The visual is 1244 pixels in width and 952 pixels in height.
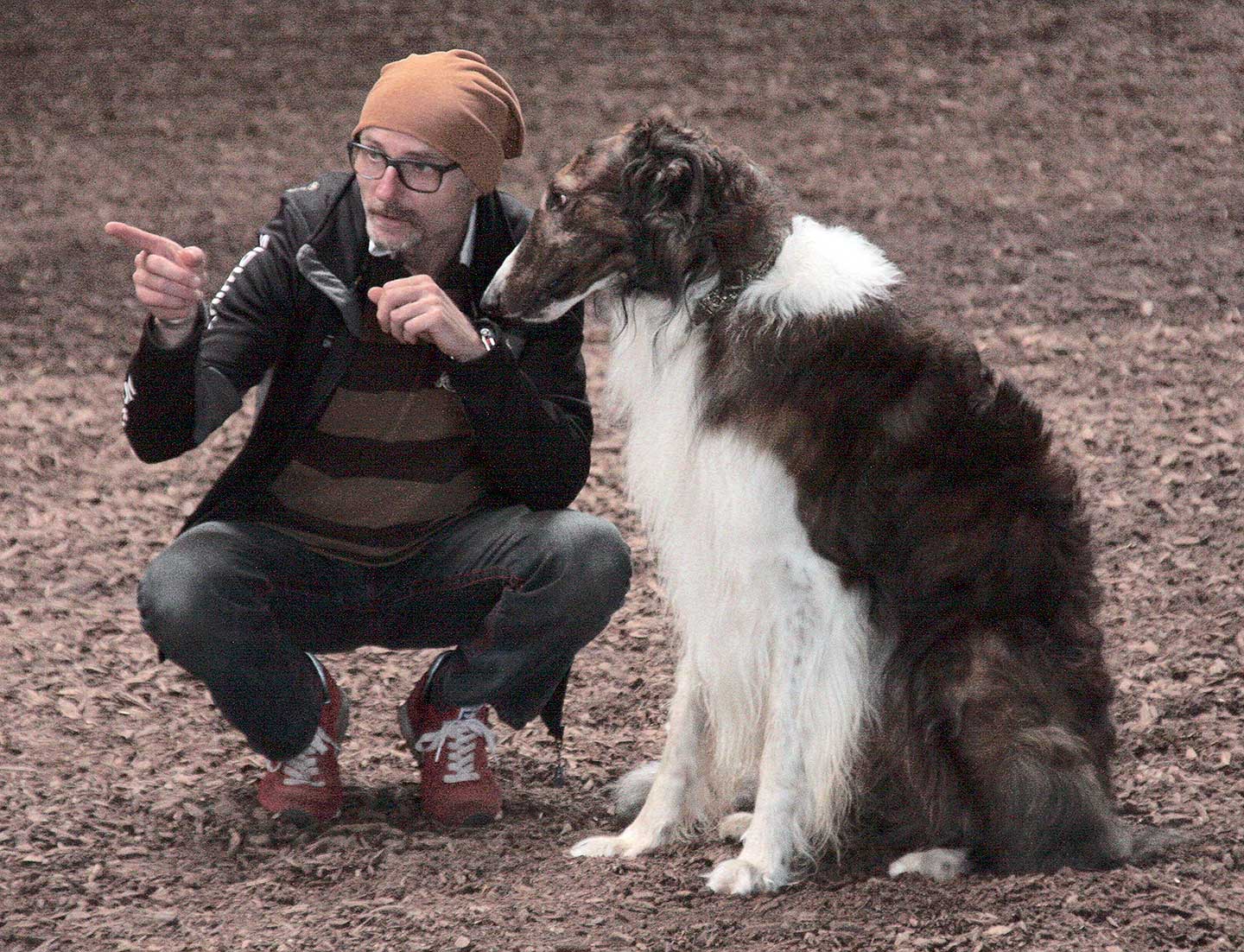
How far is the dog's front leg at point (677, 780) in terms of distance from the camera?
136 inches

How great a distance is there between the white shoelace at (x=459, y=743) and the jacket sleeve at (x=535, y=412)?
53 centimetres

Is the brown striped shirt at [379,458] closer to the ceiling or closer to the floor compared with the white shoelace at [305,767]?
closer to the ceiling

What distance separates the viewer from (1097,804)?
314 centimetres

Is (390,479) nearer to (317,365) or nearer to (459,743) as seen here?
(317,365)

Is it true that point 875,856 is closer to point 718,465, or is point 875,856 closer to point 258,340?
point 718,465

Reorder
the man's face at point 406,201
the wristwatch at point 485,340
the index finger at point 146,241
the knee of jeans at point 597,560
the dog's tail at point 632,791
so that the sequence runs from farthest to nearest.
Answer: the dog's tail at point 632,791 → the knee of jeans at point 597,560 → the man's face at point 406,201 → the wristwatch at point 485,340 → the index finger at point 146,241

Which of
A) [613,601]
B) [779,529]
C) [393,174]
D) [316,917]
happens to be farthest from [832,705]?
[393,174]

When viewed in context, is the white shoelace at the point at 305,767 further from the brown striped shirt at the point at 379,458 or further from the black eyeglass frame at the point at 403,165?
the black eyeglass frame at the point at 403,165

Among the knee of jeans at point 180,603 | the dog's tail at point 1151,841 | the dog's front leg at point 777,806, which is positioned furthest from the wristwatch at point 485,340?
the dog's tail at point 1151,841

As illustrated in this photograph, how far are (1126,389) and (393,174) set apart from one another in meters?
3.62

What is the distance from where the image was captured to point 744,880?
3.19m

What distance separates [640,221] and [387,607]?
111 centimetres

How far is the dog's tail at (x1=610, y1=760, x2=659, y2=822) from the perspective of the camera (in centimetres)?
365

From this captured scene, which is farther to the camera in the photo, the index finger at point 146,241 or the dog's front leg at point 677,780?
the dog's front leg at point 677,780
